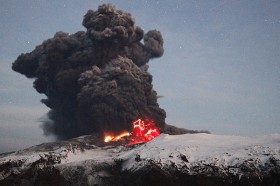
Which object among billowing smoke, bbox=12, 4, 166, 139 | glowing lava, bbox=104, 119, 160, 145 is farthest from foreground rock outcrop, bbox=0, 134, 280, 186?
billowing smoke, bbox=12, 4, 166, 139

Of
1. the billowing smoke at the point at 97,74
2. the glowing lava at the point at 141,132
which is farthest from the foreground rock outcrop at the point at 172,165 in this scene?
the billowing smoke at the point at 97,74

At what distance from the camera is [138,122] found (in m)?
46.7

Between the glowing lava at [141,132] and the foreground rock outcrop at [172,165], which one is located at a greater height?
the glowing lava at [141,132]

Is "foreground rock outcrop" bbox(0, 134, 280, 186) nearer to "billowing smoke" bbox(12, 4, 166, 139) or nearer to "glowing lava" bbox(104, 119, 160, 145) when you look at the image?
"glowing lava" bbox(104, 119, 160, 145)

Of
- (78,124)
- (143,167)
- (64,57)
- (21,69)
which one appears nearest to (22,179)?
(143,167)

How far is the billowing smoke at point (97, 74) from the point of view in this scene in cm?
4625

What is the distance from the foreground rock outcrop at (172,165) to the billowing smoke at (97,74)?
20.2 m

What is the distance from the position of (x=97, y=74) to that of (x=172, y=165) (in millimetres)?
31605

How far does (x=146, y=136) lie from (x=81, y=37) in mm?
23507

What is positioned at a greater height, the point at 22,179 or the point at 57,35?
the point at 57,35

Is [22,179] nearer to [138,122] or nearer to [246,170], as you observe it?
[246,170]

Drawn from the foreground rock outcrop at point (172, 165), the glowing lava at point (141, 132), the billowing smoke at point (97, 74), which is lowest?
the foreground rock outcrop at point (172, 165)

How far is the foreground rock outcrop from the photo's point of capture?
17.5 meters

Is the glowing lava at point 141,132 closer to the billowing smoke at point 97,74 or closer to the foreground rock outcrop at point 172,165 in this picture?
the billowing smoke at point 97,74
